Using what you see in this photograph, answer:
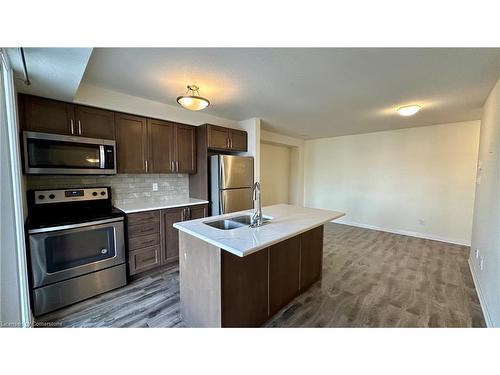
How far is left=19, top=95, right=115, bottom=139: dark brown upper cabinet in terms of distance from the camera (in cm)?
195

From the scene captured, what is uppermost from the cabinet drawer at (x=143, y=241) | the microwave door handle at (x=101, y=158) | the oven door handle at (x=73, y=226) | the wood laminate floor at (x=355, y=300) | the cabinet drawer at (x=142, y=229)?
the microwave door handle at (x=101, y=158)

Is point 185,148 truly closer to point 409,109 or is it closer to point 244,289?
point 244,289

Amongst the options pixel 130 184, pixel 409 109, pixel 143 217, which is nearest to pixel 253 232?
pixel 143 217

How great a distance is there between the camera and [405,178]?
4.30 metres

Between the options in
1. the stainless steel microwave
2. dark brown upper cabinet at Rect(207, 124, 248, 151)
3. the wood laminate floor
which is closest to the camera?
the wood laminate floor

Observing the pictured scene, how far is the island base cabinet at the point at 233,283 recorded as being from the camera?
1388 mm

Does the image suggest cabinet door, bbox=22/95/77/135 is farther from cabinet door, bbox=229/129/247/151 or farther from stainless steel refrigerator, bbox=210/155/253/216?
cabinet door, bbox=229/129/247/151

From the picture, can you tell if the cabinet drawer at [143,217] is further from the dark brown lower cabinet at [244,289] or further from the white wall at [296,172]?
the white wall at [296,172]

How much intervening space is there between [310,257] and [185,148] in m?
2.41

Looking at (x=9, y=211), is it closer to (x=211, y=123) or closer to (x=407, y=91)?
(x=211, y=123)

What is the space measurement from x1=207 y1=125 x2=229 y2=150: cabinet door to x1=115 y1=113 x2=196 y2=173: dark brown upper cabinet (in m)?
0.30

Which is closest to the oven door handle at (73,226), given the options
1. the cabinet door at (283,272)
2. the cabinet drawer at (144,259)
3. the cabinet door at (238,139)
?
the cabinet drawer at (144,259)

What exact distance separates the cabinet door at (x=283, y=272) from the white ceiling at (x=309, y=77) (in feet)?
5.49

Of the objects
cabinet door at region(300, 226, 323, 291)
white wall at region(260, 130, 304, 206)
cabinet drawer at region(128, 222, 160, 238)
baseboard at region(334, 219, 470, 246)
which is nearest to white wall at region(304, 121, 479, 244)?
baseboard at region(334, 219, 470, 246)
